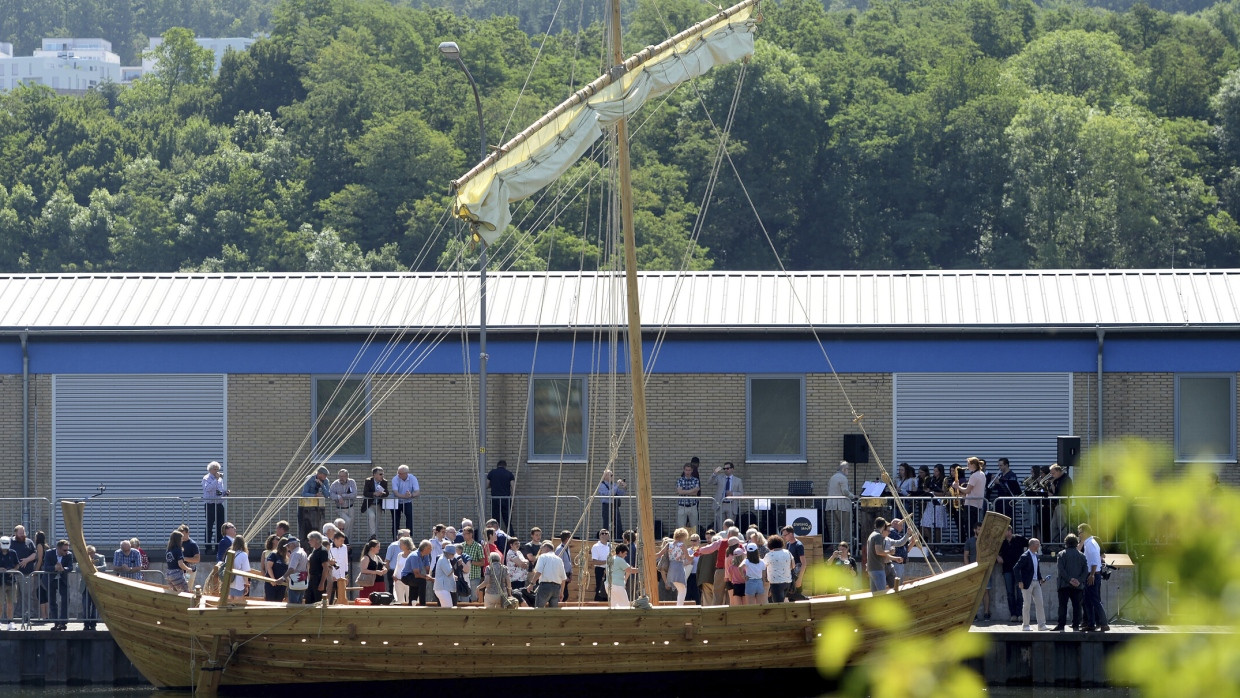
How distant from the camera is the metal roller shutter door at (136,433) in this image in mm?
30578

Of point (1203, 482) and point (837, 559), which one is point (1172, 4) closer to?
point (837, 559)

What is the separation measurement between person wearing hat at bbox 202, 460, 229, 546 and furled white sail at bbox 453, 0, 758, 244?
22.8 ft

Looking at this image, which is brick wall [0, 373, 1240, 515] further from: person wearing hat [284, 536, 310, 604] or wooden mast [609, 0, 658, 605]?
wooden mast [609, 0, 658, 605]

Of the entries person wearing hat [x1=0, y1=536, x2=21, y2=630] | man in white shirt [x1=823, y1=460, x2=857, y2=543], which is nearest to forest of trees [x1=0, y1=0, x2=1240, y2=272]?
man in white shirt [x1=823, y1=460, x2=857, y2=543]

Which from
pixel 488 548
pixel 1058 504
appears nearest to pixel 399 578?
pixel 488 548

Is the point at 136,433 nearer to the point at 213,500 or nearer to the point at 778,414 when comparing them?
the point at 213,500

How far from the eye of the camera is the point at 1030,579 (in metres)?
23.3

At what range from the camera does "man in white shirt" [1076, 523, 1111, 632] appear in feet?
75.3

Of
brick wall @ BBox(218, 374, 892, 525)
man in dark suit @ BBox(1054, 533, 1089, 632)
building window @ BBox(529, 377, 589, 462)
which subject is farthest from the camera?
building window @ BBox(529, 377, 589, 462)

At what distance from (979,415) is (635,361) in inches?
413

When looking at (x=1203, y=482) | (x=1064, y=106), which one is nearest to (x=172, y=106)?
(x=1064, y=106)

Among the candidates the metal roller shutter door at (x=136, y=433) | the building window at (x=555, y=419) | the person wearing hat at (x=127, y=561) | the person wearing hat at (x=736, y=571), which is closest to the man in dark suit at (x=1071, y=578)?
the person wearing hat at (x=736, y=571)

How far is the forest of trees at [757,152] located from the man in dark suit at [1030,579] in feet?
144

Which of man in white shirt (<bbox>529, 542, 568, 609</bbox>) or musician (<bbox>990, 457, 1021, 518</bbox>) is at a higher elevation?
musician (<bbox>990, 457, 1021, 518</bbox>)
